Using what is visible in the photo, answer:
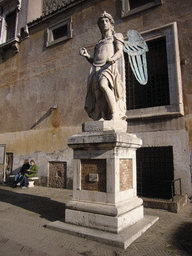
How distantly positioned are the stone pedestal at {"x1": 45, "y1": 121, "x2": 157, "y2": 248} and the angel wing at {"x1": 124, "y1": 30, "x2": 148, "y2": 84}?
15.4 feet

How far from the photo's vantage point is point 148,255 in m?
3.12

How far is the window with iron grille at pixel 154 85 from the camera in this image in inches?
336

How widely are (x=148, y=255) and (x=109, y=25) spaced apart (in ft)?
15.8

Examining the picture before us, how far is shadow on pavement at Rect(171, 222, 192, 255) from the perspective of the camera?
3475 millimetres

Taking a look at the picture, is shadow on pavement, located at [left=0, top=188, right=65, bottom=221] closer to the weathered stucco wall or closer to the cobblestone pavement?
the cobblestone pavement

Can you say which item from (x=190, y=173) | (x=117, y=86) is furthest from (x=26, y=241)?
(x=190, y=173)

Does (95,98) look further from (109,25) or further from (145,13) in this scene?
(145,13)

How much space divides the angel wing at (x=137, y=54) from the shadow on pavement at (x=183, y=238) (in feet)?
18.5

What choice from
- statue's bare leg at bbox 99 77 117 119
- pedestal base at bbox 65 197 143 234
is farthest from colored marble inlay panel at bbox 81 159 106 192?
statue's bare leg at bbox 99 77 117 119

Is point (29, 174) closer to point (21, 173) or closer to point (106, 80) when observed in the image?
point (21, 173)

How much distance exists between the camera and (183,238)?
3885 millimetres

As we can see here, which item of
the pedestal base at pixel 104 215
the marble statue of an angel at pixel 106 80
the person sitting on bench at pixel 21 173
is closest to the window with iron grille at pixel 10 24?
the person sitting on bench at pixel 21 173

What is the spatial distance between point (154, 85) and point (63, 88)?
4872mm

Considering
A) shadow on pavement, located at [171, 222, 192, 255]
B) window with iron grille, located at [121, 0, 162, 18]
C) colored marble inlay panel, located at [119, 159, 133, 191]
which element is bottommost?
shadow on pavement, located at [171, 222, 192, 255]
